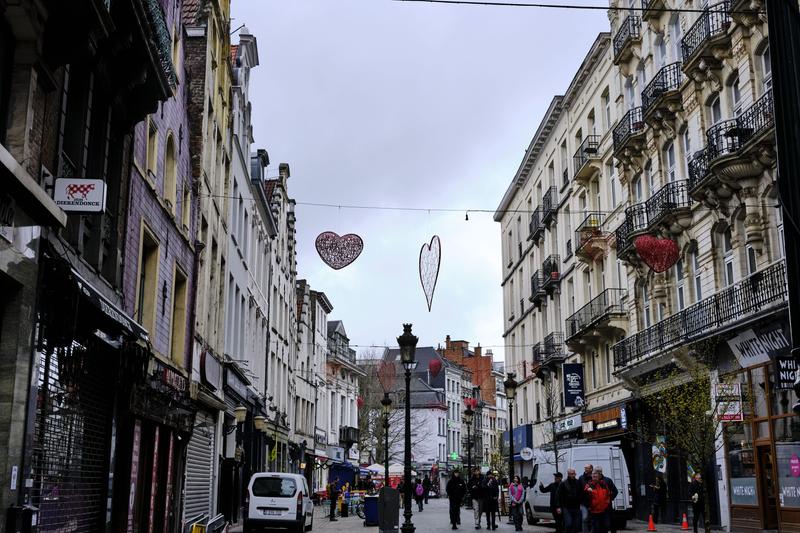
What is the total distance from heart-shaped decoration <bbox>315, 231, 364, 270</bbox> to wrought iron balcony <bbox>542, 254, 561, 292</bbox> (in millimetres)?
19952

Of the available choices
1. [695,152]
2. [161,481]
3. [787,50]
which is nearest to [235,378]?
[161,481]

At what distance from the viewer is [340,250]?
2588cm

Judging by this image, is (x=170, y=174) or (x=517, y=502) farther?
(x=517, y=502)

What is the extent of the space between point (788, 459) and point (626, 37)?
17537mm

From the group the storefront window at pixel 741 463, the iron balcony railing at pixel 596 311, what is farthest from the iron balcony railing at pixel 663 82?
the storefront window at pixel 741 463

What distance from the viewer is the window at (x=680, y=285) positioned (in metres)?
27.0

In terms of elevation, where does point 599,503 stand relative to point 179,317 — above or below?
Answer: below

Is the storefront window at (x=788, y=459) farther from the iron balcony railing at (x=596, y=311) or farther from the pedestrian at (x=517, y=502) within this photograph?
the iron balcony railing at (x=596, y=311)

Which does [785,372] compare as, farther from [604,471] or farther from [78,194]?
[78,194]

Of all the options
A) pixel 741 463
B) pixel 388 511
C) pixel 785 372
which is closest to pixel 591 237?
pixel 741 463

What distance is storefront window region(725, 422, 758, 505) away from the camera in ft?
72.8

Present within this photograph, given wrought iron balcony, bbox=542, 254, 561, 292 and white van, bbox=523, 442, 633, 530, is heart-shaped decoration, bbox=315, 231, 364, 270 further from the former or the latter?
wrought iron balcony, bbox=542, 254, 561, 292

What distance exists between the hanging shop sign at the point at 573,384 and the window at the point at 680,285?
34.8 feet

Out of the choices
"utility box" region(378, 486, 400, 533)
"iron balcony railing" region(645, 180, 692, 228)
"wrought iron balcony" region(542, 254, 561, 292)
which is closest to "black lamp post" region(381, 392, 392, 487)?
"utility box" region(378, 486, 400, 533)
